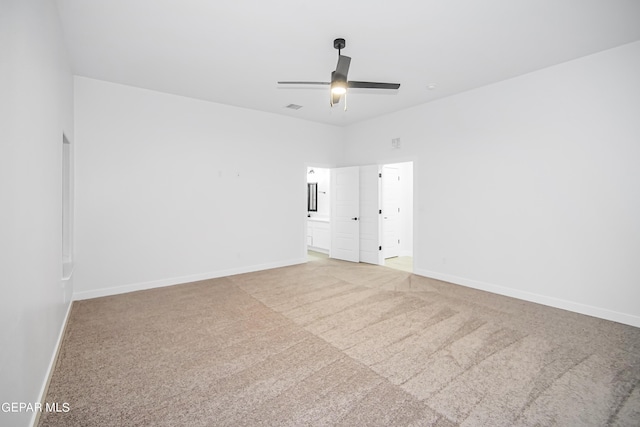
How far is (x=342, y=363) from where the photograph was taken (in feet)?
8.17

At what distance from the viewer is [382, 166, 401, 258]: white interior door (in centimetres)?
651

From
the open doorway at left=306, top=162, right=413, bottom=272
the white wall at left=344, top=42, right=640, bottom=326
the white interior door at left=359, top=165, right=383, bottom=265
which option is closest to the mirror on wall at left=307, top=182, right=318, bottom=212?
the open doorway at left=306, top=162, right=413, bottom=272

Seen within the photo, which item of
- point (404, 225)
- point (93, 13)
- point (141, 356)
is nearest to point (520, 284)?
point (404, 225)

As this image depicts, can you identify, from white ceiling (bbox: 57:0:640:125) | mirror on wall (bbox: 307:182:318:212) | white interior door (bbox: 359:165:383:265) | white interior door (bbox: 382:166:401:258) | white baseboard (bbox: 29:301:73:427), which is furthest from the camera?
mirror on wall (bbox: 307:182:318:212)

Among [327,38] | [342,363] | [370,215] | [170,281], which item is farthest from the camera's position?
[370,215]

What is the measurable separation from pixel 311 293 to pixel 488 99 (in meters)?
3.91

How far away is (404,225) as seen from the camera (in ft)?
24.2

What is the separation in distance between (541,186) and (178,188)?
17.6 feet

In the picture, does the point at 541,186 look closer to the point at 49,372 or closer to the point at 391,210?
the point at 391,210

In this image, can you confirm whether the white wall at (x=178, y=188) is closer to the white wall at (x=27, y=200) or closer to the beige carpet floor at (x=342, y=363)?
the beige carpet floor at (x=342, y=363)

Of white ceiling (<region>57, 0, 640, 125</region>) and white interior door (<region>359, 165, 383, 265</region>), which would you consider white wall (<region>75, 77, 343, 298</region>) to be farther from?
white interior door (<region>359, 165, 383, 265</region>)

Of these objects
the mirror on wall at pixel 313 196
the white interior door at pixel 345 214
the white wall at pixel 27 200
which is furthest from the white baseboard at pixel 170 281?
the mirror on wall at pixel 313 196

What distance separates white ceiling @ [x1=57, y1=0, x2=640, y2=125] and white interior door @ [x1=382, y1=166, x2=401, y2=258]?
243 cm

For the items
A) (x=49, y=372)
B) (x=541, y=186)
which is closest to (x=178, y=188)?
(x=49, y=372)
